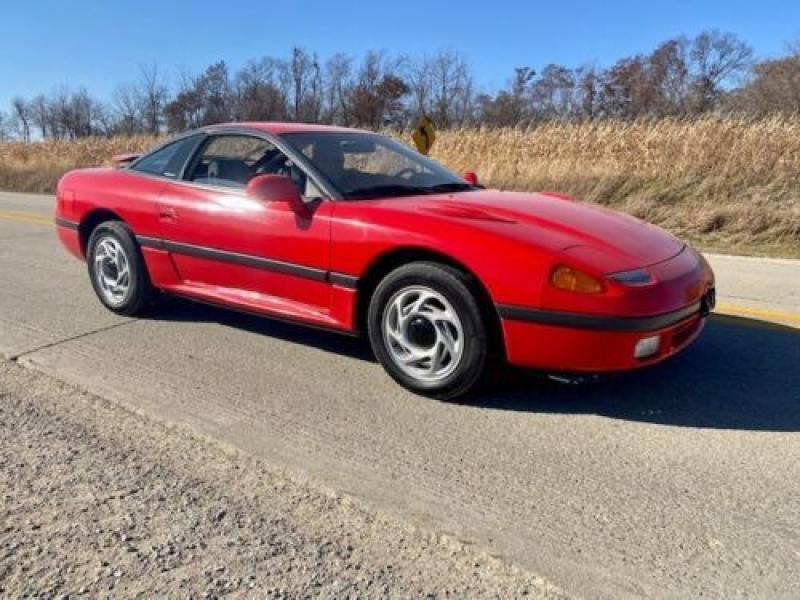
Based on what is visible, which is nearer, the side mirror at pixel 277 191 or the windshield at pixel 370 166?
the side mirror at pixel 277 191

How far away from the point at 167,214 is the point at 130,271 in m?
0.63

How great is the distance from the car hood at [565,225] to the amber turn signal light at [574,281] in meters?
Result: 0.08

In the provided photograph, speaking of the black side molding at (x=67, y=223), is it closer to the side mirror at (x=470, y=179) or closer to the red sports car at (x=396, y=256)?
the red sports car at (x=396, y=256)

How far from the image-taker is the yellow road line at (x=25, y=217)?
35.6 feet

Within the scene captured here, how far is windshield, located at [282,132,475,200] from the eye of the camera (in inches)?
164

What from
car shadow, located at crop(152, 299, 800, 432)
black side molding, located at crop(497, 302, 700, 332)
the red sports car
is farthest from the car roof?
black side molding, located at crop(497, 302, 700, 332)

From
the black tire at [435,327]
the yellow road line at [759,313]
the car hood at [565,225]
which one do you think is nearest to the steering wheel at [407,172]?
the car hood at [565,225]

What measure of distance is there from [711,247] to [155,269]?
736 centimetres

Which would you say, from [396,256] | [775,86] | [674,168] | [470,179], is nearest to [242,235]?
[396,256]

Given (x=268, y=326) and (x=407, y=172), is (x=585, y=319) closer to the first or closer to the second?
(x=407, y=172)

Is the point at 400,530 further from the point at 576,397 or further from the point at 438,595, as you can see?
the point at 576,397

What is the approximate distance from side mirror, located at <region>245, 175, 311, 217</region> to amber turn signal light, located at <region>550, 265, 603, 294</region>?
4.87 feet

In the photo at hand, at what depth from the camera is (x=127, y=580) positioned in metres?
2.14

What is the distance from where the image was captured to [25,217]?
11547 millimetres
